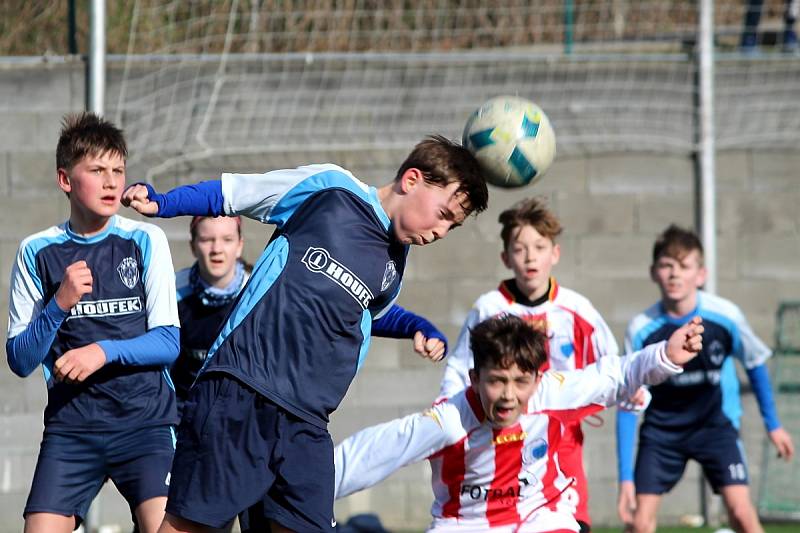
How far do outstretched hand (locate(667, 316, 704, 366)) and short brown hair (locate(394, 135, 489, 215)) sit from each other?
106cm

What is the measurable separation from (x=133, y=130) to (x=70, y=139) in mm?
2638

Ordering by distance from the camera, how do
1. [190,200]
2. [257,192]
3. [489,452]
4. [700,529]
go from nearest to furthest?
[190,200] < [257,192] < [489,452] < [700,529]

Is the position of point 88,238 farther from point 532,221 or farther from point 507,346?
point 532,221

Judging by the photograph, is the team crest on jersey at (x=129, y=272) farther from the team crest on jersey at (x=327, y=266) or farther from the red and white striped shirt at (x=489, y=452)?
the team crest on jersey at (x=327, y=266)

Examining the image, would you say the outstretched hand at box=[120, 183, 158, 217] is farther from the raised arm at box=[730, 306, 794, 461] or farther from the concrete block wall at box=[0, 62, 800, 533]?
the raised arm at box=[730, 306, 794, 461]

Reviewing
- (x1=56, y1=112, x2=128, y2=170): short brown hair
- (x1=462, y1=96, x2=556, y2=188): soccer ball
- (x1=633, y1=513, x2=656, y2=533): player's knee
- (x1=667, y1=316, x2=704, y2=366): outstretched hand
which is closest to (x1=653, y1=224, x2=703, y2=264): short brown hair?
(x1=633, y1=513, x2=656, y2=533): player's knee

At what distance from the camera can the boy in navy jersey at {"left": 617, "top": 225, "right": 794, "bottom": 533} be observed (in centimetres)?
618

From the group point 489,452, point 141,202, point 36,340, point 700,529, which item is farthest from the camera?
point 700,529

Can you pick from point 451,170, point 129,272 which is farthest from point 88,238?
point 451,170

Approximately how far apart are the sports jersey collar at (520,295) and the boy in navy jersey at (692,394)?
100cm

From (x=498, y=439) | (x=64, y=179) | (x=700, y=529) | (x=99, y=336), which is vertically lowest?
(x=700, y=529)

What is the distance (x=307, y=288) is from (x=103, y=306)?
1222 millimetres

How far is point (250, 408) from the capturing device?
3.35 meters

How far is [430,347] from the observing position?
12.6ft
